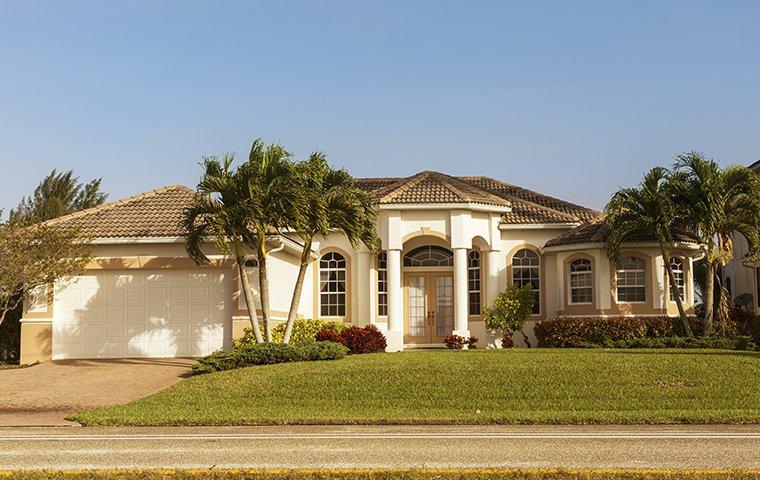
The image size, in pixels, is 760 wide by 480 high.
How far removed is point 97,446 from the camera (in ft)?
45.0

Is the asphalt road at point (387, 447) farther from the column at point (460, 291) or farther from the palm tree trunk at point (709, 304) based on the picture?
the column at point (460, 291)

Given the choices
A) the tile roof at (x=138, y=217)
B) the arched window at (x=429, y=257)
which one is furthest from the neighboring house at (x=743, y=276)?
the tile roof at (x=138, y=217)

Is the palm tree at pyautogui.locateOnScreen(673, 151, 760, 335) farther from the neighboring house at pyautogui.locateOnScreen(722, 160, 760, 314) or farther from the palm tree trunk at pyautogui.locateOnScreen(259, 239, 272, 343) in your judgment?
the palm tree trunk at pyautogui.locateOnScreen(259, 239, 272, 343)

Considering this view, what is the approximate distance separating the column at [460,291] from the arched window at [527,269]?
8.22 ft

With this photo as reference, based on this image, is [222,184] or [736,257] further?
[736,257]

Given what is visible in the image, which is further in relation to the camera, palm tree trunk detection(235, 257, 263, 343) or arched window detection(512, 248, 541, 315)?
arched window detection(512, 248, 541, 315)

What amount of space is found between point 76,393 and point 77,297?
5930 mm

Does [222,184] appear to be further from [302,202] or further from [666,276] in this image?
[666,276]

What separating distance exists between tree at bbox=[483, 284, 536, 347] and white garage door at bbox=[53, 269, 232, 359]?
333 inches

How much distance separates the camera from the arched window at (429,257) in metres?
31.5

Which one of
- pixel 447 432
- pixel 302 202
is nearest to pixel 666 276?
pixel 302 202

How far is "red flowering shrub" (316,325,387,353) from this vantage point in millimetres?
26609

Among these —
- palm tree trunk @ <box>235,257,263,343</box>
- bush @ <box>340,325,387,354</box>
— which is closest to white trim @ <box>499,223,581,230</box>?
bush @ <box>340,325,387,354</box>

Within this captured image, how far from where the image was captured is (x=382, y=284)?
30688mm
